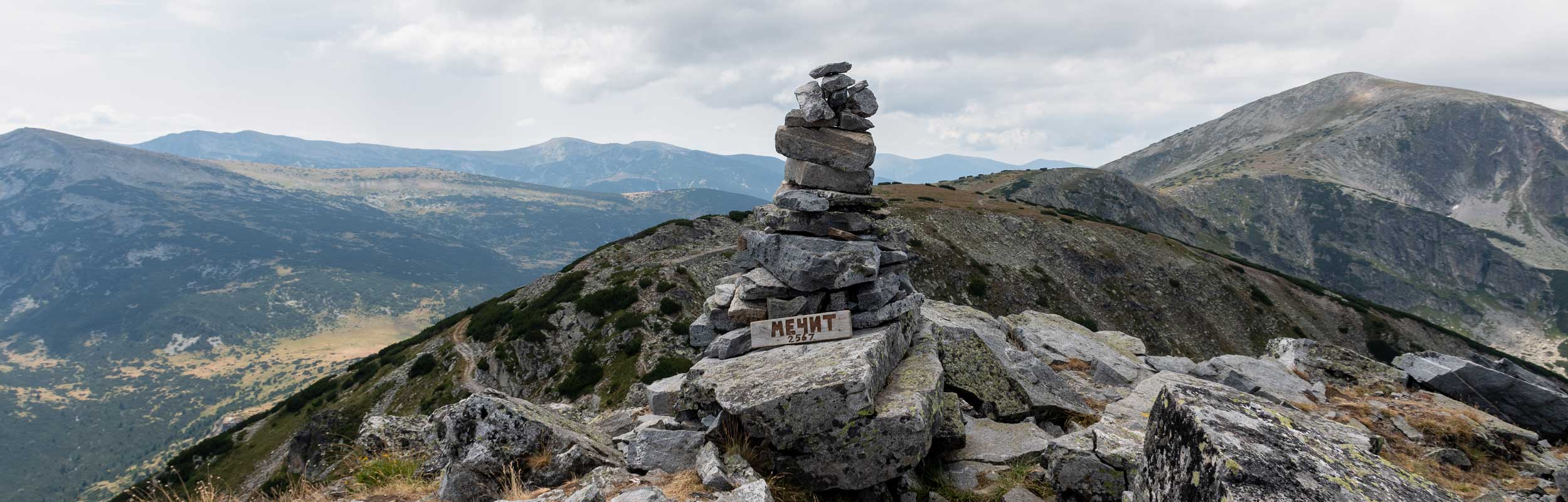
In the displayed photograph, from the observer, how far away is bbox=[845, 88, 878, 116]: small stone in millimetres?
18641

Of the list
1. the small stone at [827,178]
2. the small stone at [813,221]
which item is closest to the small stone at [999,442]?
the small stone at [813,221]

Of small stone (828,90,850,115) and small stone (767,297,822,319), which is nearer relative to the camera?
small stone (767,297,822,319)

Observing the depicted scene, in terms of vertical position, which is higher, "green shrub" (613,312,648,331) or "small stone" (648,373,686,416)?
"small stone" (648,373,686,416)

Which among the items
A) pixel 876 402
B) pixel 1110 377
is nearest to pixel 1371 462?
pixel 876 402

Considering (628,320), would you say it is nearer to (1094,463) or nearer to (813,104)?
(813,104)

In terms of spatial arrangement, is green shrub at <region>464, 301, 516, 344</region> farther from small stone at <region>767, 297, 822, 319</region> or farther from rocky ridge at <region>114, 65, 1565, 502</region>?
small stone at <region>767, 297, 822, 319</region>

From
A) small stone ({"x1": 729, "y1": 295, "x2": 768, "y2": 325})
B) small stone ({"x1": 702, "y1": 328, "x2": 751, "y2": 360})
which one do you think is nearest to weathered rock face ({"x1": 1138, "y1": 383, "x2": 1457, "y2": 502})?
small stone ({"x1": 702, "y1": 328, "x2": 751, "y2": 360})

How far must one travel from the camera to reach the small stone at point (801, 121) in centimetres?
1830

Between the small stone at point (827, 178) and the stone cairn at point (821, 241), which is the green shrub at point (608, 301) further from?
the small stone at point (827, 178)

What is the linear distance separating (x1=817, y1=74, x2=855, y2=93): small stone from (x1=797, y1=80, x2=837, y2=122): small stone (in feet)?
0.54

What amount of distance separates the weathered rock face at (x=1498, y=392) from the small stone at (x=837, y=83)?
893 inches

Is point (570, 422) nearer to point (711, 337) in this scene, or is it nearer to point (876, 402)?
point (711, 337)

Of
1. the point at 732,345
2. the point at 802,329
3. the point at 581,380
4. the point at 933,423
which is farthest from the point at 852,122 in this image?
the point at 581,380

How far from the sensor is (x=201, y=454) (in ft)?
204
